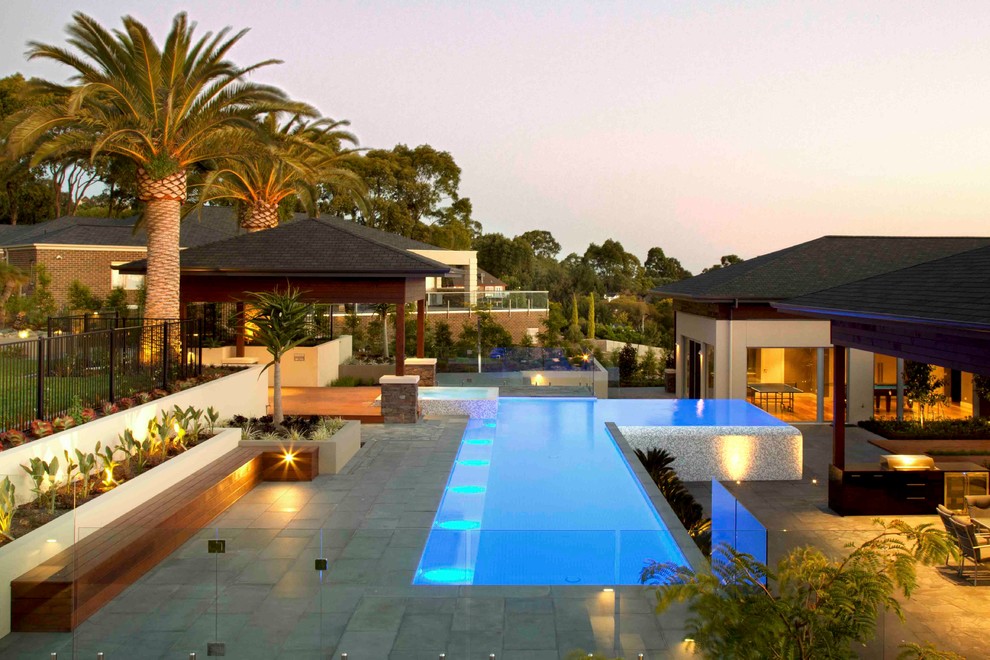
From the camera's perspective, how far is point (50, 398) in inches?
392

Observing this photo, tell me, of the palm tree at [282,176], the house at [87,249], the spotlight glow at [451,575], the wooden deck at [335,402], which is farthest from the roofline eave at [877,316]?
the house at [87,249]

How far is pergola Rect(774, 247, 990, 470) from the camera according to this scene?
28.5ft

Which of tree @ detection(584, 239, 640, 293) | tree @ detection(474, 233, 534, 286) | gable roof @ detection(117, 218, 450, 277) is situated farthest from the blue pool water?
tree @ detection(584, 239, 640, 293)

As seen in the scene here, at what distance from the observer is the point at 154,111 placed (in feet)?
48.5

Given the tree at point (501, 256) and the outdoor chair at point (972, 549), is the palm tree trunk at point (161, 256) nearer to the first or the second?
the outdoor chair at point (972, 549)

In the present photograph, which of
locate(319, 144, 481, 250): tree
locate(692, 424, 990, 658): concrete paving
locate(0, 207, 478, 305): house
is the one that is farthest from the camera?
locate(319, 144, 481, 250): tree

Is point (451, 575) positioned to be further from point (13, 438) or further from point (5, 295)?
point (5, 295)

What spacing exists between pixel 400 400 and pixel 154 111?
7.40 m

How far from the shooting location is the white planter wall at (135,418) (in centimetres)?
806

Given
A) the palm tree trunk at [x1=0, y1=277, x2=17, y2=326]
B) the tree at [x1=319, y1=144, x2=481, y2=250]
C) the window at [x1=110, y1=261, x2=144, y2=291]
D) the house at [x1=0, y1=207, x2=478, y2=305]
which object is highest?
the tree at [x1=319, y1=144, x2=481, y2=250]

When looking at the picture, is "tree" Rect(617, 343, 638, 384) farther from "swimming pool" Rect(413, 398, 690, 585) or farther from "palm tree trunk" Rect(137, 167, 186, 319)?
"palm tree trunk" Rect(137, 167, 186, 319)

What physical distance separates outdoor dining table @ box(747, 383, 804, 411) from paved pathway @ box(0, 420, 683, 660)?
15.7m

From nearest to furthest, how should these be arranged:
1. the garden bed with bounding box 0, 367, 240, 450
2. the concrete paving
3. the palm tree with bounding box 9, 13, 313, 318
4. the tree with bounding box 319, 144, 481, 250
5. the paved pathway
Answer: the paved pathway < the concrete paving < the garden bed with bounding box 0, 367, 240, 450 < the palm tree with bounding box 9, 13, 313, 318 < the tree with bounding box 319, 144, 481, 250

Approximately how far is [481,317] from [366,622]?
91.7ft
